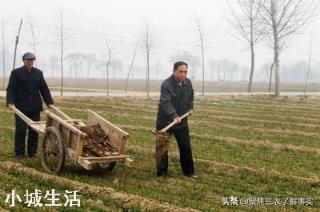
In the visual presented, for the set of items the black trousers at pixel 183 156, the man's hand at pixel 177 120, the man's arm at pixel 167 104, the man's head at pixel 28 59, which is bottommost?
the black trousers at pixel 183 156

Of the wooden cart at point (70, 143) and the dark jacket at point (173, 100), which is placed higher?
the dark jacket at point (173, 100)

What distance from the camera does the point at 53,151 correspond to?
8.12 metres

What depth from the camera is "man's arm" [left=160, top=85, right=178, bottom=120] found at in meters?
7.75

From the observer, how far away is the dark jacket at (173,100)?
25.9 feet

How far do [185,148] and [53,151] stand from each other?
2264mm

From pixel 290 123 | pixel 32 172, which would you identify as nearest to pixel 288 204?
pixel 32 172

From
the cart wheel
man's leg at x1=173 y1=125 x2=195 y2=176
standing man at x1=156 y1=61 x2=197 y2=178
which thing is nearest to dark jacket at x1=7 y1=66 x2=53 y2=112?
the cart wheel

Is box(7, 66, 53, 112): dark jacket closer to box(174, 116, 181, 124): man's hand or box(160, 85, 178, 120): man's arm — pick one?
box(160, 85, 178, 120): man's arm

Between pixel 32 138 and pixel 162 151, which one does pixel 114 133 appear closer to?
pixel 162 151

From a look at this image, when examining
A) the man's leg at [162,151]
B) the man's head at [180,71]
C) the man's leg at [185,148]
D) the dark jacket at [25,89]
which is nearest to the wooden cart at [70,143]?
the dark jacket at [25,89]

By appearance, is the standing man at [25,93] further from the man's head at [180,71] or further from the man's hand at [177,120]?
the man's hand at [177,120]

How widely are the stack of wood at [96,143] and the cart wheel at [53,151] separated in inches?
15.8

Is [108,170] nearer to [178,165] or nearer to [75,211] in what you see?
[178,165]

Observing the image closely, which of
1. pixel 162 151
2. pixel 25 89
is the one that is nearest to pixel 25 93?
pixel 25 89
